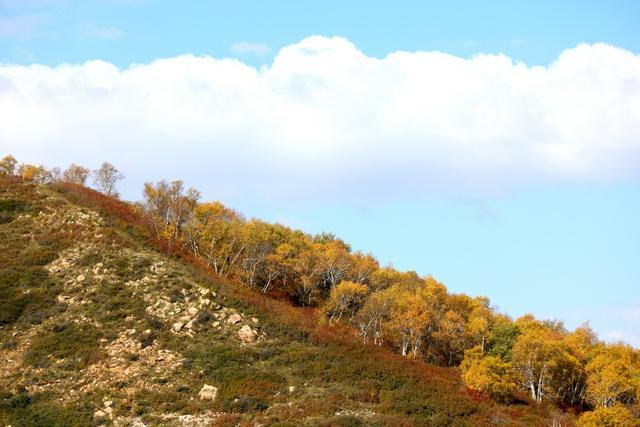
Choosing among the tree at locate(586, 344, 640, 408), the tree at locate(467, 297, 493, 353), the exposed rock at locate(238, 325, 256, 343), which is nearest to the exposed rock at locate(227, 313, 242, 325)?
the exposed rock at locate(238, 325, 256, 343)

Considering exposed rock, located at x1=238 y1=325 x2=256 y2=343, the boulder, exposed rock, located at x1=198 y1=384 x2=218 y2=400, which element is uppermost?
exposed rock, located at x1=238 y1=325 x2=256 y2=343

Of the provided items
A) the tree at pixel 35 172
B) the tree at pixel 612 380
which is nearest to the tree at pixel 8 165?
the tree at pixel 35 172

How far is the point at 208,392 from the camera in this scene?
171 ft

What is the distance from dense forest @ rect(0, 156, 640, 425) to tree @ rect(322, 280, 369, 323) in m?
0.13

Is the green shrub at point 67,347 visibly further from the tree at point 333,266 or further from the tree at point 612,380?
the tree at point 612,380

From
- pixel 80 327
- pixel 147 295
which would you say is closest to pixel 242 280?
pixel 147 295

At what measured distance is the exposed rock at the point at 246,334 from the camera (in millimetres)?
61250

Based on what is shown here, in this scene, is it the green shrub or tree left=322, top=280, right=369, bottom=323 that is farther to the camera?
tree left=322, top=280, right=369, bottom=323

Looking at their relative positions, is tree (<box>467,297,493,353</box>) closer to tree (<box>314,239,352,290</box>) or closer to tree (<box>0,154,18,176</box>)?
tree (<box>314,239,352,290</box>)

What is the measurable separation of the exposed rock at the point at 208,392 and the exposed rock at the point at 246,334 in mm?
8895

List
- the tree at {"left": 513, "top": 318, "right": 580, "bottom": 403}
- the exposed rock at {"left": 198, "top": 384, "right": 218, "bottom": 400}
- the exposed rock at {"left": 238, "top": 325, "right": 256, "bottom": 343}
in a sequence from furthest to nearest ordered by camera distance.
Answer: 1. the tree at {"left": 513, "top": 318, "right": 580, "bottom": 403}
2. the exposed rock at {"left": 238, "top": 325, "right": 256, "bottom": 343}
3. the exposed rock at {"left": 198, "top": 384, "right": 218, "bottom": 400}

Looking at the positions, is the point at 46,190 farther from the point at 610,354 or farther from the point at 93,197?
the point at 610,354

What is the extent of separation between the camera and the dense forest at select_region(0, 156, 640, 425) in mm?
68500

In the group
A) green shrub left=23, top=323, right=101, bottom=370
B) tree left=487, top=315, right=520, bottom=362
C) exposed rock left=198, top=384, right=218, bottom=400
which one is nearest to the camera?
exposed rock left=198, top=384, right=218, bottom=400
